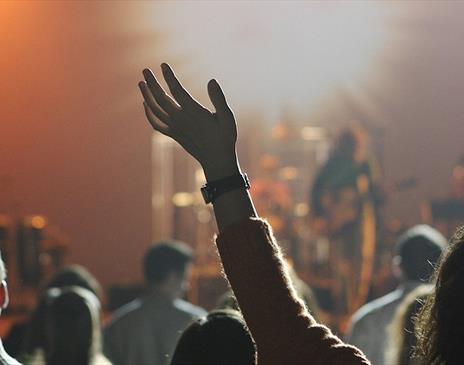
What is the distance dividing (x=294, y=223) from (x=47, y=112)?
11.0 ft

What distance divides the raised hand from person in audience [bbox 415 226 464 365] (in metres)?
0.38

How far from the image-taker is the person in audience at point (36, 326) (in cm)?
420

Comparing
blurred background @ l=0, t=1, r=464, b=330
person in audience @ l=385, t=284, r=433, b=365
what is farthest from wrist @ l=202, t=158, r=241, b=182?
blurred background @ l=0, t=1, r=464, b=330

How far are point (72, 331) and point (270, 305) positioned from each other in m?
2.23

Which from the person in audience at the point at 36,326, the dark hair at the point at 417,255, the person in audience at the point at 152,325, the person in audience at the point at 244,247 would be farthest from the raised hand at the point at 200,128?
the dark hair at the point at 417,255

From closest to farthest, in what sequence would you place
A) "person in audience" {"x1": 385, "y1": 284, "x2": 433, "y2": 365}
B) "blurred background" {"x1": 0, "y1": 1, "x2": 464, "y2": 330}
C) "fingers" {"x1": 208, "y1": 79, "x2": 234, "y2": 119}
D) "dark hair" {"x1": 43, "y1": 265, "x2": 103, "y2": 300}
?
1. "fingers" {"x1": 208, "y1": 79, "x2": 234, "y2": 119}
2. "person in audience" {"x1": 385, "y1": 284, "x2": 433, "y2": 365}
3. "dark hair" {"x1": 43, "y1": 265, "x2": 103, "y2": 300}
4. "blurred background" {"x1": 0, "y1": 1, "x2": 464, "y2": 330}

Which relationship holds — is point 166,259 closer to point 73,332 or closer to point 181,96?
point 73,332

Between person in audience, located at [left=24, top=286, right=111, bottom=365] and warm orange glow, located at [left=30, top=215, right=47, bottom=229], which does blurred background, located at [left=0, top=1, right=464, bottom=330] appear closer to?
warm orange glow, located at [left=30, top=215, right=47, bottom=229]

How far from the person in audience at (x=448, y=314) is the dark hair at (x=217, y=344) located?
2.51ft

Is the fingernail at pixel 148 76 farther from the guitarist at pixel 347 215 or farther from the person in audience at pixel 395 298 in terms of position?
the guitarist at pixel 347 215

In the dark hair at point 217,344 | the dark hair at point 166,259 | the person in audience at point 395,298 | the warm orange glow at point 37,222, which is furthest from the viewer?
the warm orange glow at point 37,222

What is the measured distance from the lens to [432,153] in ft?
45.4

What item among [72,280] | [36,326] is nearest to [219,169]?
[36,326]

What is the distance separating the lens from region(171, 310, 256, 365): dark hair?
2.25 m
